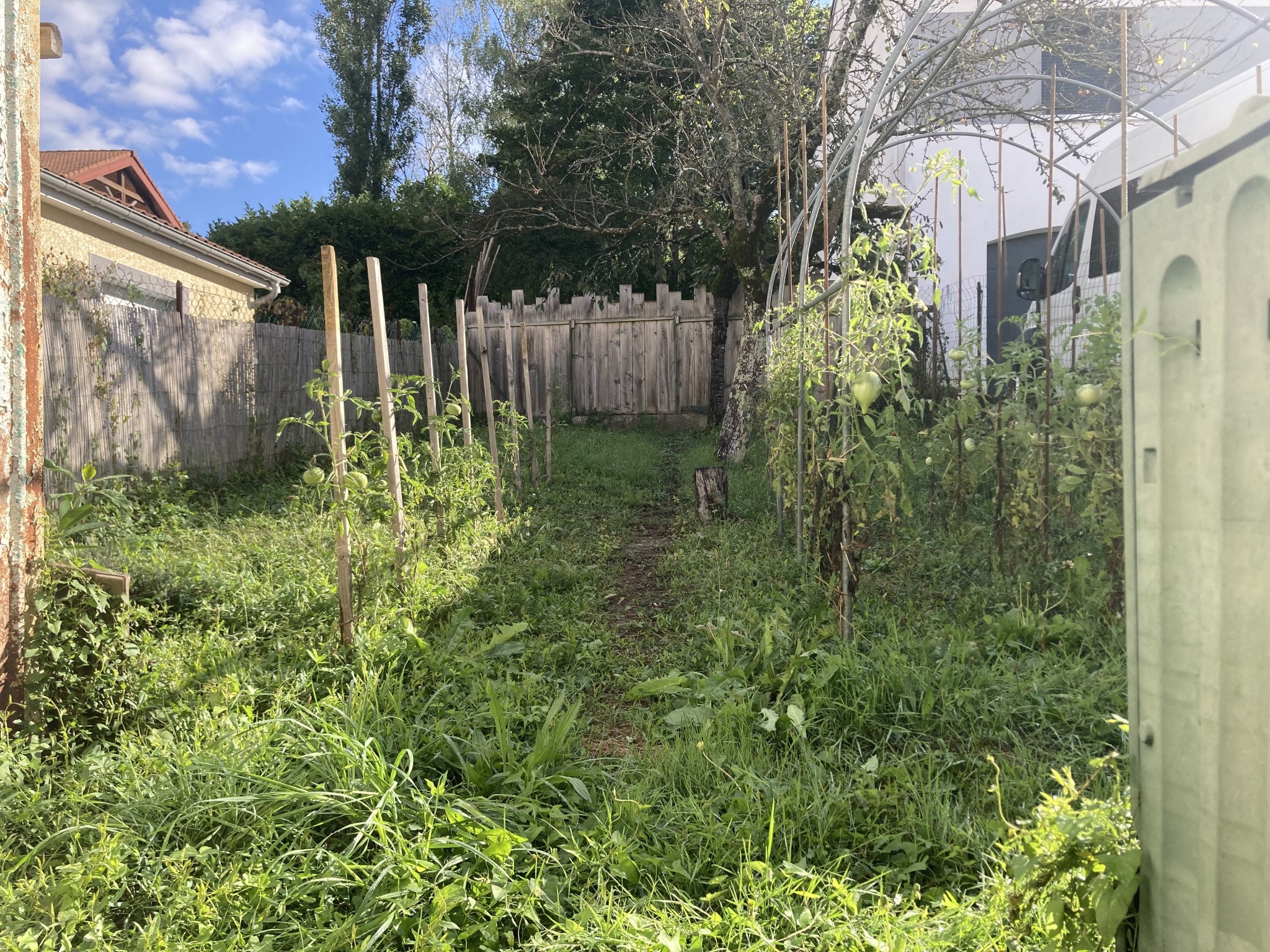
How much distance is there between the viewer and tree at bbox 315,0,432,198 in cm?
2250

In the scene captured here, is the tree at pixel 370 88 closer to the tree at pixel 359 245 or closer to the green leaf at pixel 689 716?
the tree at pixel 359 245

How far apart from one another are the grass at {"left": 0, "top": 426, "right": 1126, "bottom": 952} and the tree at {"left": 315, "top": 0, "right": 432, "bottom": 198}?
20750 mm

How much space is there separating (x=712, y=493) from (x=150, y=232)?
8340mm

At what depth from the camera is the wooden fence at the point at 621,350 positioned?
13086 millimetres

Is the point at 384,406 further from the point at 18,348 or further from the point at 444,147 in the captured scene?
the point at 444,147

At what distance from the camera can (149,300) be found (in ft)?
34.7

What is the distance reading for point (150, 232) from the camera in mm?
10328

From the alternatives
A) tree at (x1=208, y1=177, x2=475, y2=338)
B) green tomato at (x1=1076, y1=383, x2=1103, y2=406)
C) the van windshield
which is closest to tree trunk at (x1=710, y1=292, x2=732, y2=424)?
the van windshield

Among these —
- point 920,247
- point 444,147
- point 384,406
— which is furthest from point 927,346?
point 444,147

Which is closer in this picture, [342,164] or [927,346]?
[927,346]

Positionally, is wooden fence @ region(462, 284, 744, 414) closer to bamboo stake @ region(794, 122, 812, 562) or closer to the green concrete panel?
bamboo stake @ region(794, 122, 812, 562)

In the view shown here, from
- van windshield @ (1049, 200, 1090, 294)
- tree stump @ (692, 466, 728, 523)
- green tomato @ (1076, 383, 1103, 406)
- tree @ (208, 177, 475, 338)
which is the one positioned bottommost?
tree stump @ (692, 466, 728, 523)

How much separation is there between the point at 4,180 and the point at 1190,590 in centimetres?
352

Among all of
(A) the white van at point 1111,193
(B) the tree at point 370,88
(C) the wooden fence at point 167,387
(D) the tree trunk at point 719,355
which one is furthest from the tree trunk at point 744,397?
(B) the tree at point 370,88
